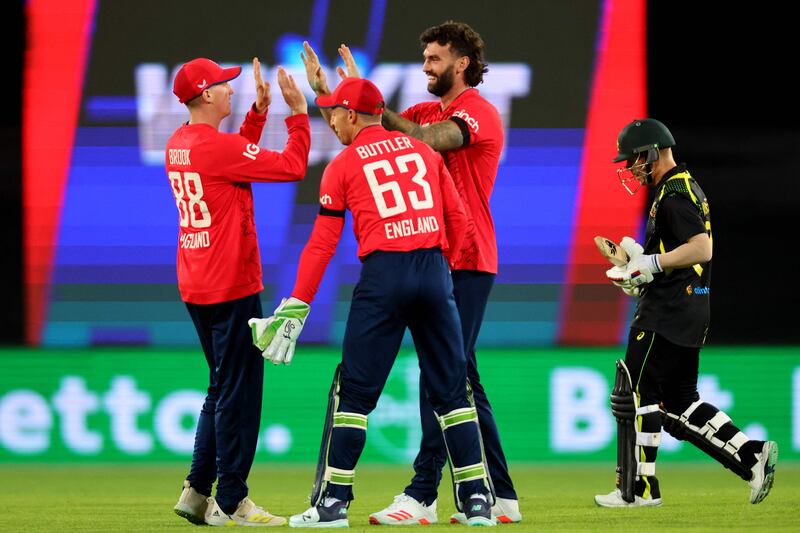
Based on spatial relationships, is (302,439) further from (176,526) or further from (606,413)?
(176,526)

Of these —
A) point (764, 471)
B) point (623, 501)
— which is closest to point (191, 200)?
point (623, 501)

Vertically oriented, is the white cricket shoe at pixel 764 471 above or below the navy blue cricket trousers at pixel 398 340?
below

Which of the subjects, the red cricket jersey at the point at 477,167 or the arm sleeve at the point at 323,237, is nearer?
→ the arm sleeve at the point at 323,237

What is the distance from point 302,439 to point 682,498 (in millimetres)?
3226

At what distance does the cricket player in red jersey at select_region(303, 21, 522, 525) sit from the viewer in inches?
233

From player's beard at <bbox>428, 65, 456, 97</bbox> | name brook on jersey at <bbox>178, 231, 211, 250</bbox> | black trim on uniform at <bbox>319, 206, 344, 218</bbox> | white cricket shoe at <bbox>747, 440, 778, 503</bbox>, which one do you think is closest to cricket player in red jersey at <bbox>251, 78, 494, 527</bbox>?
black trim on uniform at <bbox>319, 206, 344, 218</bbox>

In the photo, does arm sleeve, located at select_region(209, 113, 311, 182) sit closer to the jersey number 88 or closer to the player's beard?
the jersey number 88

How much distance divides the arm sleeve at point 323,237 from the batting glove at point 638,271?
5.25 feet

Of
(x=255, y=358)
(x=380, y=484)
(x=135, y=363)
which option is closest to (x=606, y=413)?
(x=380, y=484)

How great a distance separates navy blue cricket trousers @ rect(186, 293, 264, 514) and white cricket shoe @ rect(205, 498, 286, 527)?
35 mm

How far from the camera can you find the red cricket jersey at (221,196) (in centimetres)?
586

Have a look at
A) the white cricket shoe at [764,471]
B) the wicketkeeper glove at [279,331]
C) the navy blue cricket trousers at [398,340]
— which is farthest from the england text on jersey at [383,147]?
the white cricket shoe at [764,471]

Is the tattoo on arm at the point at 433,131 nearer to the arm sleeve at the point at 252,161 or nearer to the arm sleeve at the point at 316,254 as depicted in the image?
the arm sleeve at the point at 252,161

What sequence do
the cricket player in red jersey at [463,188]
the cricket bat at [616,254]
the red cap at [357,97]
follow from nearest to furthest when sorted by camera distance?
the red cap at [357,97], the cricket player in red jersey at [463,188], the cricket bat at [616,254]
